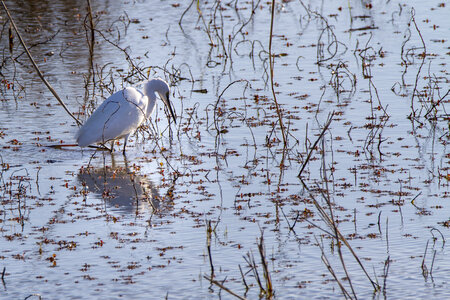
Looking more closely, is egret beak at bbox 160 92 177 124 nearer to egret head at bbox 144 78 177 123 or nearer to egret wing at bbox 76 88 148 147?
egret head at bbox 144 78 177 123

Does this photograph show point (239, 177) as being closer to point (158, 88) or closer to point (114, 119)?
point (114, 119)

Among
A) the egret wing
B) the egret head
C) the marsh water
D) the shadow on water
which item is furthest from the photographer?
the egret head

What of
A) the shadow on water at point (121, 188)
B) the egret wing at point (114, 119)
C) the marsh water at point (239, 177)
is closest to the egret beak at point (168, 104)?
the marsh water at point (239, 177)

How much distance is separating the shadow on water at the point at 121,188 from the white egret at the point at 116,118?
0.30m

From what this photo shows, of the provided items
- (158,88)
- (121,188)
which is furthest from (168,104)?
(121,188)

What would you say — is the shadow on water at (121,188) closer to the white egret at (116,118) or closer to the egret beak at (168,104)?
the white egret at (116,118)

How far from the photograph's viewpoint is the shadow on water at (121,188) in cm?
668

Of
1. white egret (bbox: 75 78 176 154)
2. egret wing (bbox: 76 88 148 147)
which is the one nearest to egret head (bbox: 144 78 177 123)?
white egret (bbox: 75 78 176 154)

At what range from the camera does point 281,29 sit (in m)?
14.0

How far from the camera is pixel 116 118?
8.02 metres

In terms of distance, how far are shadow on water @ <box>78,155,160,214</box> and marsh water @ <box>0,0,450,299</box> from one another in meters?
0.03

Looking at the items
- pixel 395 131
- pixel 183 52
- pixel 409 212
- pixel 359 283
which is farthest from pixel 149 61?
pixel 359 283

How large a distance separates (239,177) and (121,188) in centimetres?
107

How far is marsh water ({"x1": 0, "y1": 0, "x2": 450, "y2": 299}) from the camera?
5199mm
